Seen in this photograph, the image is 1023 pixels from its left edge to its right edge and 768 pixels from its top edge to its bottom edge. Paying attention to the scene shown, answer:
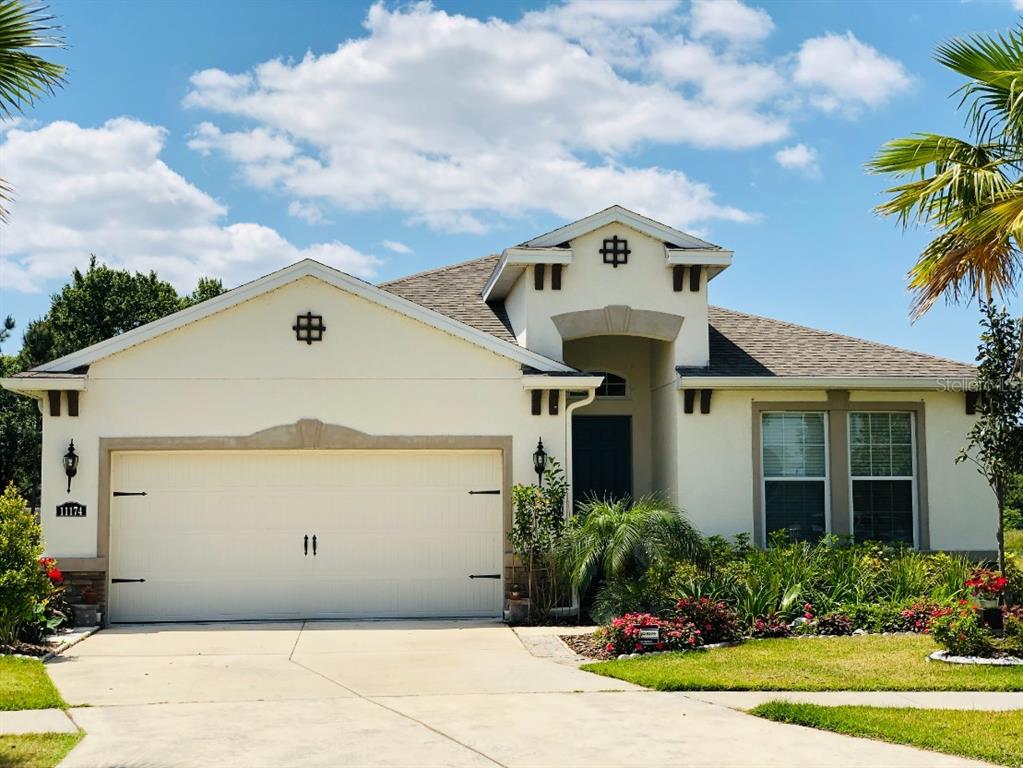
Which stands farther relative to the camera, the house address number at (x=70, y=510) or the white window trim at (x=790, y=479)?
the white window trim at (x=790, y=479)

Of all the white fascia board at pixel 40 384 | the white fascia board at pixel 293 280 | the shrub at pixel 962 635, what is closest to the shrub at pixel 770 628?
the shrub at pixel 962 635

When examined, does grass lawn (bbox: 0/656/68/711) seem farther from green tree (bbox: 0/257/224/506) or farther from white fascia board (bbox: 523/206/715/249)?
green tree (bbox: 0/257/224/506)

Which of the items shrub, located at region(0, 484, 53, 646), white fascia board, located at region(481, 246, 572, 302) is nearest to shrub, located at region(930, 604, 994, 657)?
white fascia board, located at region(481, 246, 572, 302)

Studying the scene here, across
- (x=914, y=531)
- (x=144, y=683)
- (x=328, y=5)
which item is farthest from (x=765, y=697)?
(x=328, y=5)

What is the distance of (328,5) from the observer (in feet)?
48.3

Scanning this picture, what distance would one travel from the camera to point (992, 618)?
11141mm

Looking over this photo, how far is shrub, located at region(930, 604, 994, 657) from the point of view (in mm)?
10648

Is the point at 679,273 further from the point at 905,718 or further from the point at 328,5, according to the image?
the point at 905,718

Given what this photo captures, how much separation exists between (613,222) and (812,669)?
25.8 ft

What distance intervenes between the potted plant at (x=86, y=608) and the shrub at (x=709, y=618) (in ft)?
23.8

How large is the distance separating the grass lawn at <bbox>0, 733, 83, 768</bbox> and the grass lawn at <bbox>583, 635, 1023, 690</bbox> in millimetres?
4727

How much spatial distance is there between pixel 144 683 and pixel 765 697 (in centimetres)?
545

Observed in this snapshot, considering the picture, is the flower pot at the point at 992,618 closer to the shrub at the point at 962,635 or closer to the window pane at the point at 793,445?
the shrub at the point at 962,635

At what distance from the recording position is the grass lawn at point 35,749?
7.04 metres
